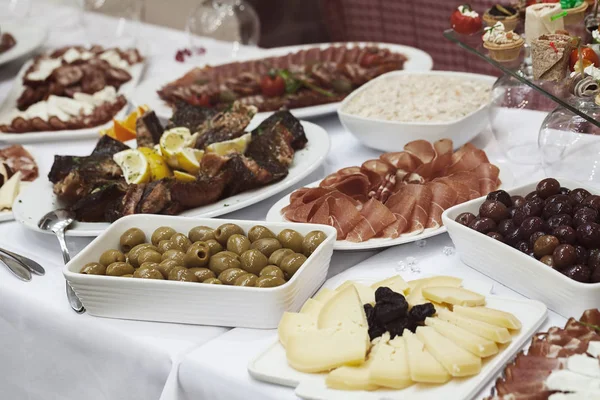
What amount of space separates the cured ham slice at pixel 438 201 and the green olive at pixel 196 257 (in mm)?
488

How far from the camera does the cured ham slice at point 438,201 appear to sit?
5.55 feet

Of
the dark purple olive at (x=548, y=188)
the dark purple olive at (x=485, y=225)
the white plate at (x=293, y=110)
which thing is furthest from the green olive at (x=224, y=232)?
the white plate at (x=293, y=110)

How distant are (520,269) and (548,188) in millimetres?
214

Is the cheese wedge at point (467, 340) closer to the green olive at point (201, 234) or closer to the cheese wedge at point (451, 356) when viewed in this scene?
the cheese wedge at point (451, 356)

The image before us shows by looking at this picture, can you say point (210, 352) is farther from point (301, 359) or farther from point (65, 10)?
point (65, 10)

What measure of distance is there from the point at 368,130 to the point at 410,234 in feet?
1.79

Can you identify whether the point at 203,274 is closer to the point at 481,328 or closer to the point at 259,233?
the point at 259,233

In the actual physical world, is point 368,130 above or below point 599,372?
below

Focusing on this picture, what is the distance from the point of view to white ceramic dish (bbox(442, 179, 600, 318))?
132 centimetres

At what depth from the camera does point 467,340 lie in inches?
48.0

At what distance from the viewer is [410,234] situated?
1.67 meters

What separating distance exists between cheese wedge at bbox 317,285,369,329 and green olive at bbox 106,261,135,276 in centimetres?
42

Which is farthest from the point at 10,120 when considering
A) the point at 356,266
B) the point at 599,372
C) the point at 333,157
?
the point at 599,372

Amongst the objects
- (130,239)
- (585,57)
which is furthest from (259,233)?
(585,57)
